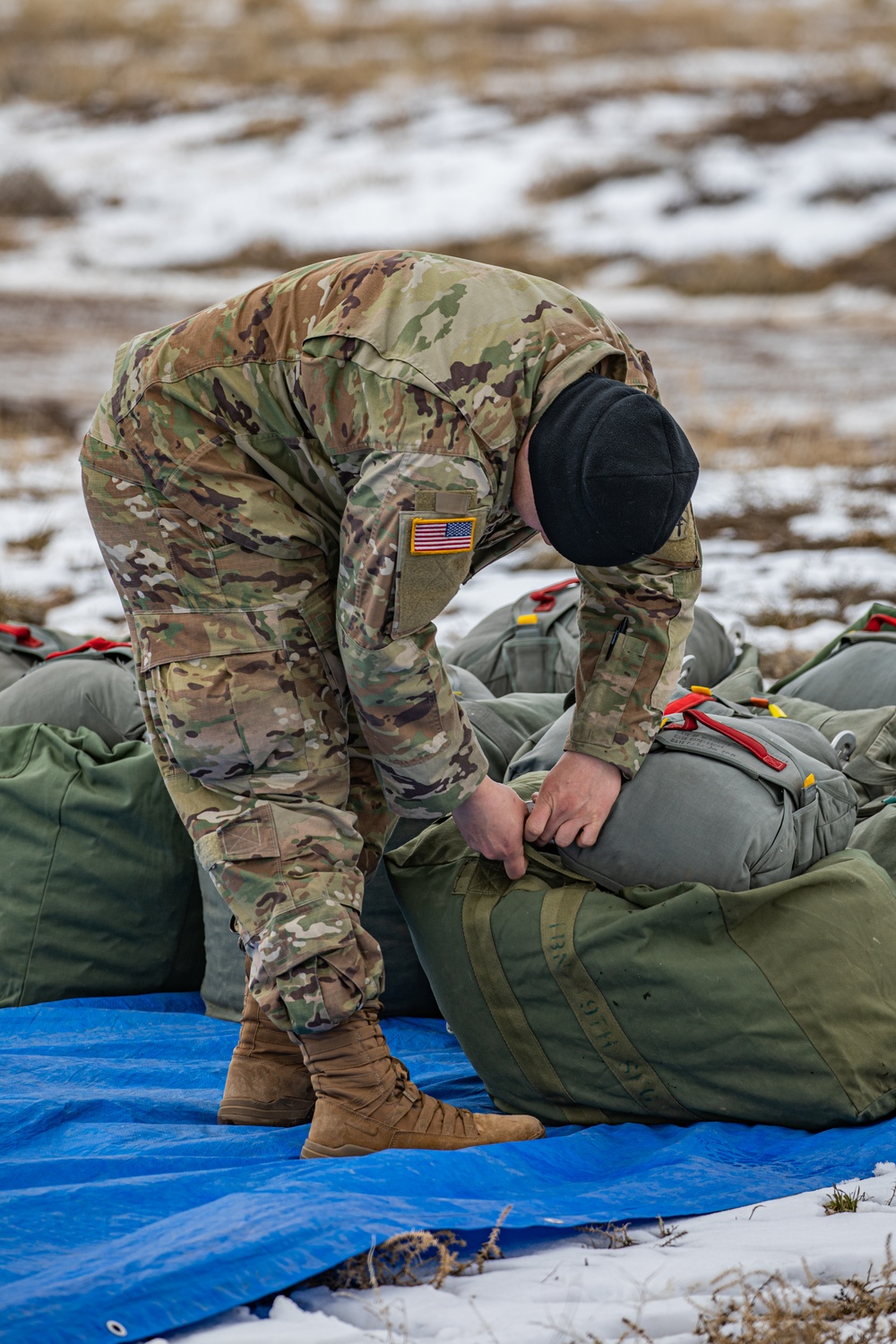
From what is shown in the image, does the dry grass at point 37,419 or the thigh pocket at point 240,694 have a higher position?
the thigh pocket at point 240,694

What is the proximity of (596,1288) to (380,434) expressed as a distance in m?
1.16

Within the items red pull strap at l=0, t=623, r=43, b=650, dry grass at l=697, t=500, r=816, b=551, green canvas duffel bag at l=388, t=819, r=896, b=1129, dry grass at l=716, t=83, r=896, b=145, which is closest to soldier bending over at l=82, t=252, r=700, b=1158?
green canvas duffel bag at l=388, t=819, r=896, b=1129

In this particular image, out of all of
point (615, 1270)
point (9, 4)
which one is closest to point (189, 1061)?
point (615, 1270)

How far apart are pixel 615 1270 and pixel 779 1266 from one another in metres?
0.21

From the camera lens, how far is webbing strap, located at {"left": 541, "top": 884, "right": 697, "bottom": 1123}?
2.19 metres

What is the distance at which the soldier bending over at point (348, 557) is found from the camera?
6.05 feet

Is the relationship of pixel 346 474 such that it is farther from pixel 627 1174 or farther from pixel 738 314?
pixel 738 314

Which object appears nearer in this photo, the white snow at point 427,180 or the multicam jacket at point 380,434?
the multicam jacket at point 380,434

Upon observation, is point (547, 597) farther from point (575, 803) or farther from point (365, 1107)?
point (365, 1107)

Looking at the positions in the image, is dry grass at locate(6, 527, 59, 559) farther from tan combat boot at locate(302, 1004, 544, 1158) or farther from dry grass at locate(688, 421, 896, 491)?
tan combat boot at locate(302, 1004, 544, 1158)

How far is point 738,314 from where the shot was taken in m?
14.2

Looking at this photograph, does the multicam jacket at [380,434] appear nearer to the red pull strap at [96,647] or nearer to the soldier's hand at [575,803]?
the soldier's hand at [575,803]

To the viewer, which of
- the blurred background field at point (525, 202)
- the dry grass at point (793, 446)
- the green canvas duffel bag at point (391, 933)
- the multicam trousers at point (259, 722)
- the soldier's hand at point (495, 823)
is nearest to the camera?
the multicam trousers at point (259, 722)

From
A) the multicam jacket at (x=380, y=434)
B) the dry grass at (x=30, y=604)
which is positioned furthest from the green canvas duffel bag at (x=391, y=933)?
the dry grass at (x=30, y=604)
